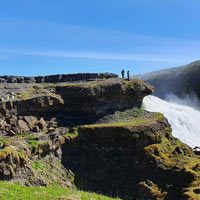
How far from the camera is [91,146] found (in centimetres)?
2569

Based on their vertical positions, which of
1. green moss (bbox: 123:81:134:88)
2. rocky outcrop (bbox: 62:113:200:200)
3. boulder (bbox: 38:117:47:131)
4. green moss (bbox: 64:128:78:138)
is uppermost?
green moss (bbox: 123:81:134:88)

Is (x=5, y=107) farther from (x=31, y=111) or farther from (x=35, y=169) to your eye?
(x=35, y=169)

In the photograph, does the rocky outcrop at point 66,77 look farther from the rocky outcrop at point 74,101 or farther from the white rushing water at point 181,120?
the white rushing water at point 181,120

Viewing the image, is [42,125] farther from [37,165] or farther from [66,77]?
[66,77]

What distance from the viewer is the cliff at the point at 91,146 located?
19.2 metres

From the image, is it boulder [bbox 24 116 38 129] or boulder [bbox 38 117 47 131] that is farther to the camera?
boulder [bbox 38 117 47 131]

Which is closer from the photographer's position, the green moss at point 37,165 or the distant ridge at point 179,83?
the green moss at point 37,165

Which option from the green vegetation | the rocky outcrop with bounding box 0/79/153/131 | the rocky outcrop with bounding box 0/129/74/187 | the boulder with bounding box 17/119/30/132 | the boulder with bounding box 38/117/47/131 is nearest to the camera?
the rocky outcrop with bounding box 0/129/74/187

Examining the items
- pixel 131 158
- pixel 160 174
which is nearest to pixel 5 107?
pixel 131 158

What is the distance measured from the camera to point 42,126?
87.8 ft

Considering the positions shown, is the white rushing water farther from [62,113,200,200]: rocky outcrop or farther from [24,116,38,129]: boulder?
[24,116,38,129]: boulder

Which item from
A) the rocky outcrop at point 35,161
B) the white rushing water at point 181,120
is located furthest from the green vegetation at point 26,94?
the white rushing water at point 181,120

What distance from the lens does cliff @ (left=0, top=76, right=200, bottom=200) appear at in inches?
754

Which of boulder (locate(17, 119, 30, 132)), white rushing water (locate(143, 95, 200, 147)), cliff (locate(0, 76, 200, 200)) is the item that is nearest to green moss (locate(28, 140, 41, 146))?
cliff (locate(0, 76, 200, 200))
